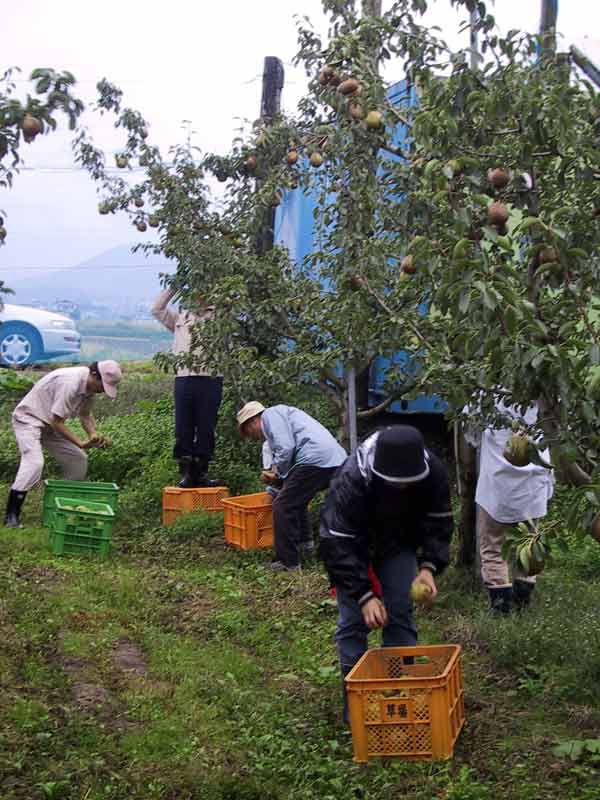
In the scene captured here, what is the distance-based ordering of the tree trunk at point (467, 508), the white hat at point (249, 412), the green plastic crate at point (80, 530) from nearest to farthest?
the tree trunk at point (467, 508), the white hat at point (249, 412), the green plastic crate at point (80, 530)

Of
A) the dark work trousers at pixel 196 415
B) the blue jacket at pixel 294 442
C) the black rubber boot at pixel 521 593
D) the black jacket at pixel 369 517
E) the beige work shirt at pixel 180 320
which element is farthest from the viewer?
the dark work trousers at pixel 196 415

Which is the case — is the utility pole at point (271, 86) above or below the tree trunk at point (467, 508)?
above

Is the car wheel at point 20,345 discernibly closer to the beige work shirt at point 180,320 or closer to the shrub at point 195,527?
the beige work shirt at point 180,320

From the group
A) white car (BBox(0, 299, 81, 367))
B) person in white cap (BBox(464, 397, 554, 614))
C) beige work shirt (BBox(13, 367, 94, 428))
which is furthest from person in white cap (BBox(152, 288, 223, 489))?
white car (BBox(0, 299, 81, 367))

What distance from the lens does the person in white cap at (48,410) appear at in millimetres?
8820

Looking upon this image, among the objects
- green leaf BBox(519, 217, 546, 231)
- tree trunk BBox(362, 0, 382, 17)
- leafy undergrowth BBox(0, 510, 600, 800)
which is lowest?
leafy undergrowth BBox(0, 510, 600, 800)

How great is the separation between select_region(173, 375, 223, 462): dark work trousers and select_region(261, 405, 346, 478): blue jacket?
2.05 meters

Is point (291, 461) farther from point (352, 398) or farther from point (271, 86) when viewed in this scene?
point (271, 86)

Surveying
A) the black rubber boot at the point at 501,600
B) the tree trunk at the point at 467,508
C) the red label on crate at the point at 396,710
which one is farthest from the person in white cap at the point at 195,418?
the red label on crate at the point at 396,710

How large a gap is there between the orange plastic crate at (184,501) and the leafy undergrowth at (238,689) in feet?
4.85

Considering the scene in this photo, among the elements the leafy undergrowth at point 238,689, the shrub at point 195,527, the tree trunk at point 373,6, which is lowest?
the leafy undergrowth at point 238,689

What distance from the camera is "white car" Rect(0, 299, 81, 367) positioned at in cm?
1719

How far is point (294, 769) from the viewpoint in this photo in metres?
4.40

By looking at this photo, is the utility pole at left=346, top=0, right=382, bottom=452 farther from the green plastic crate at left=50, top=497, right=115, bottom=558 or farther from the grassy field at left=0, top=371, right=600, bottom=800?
the green plastic crate at left=50, top=497, right=115, bottom=558
